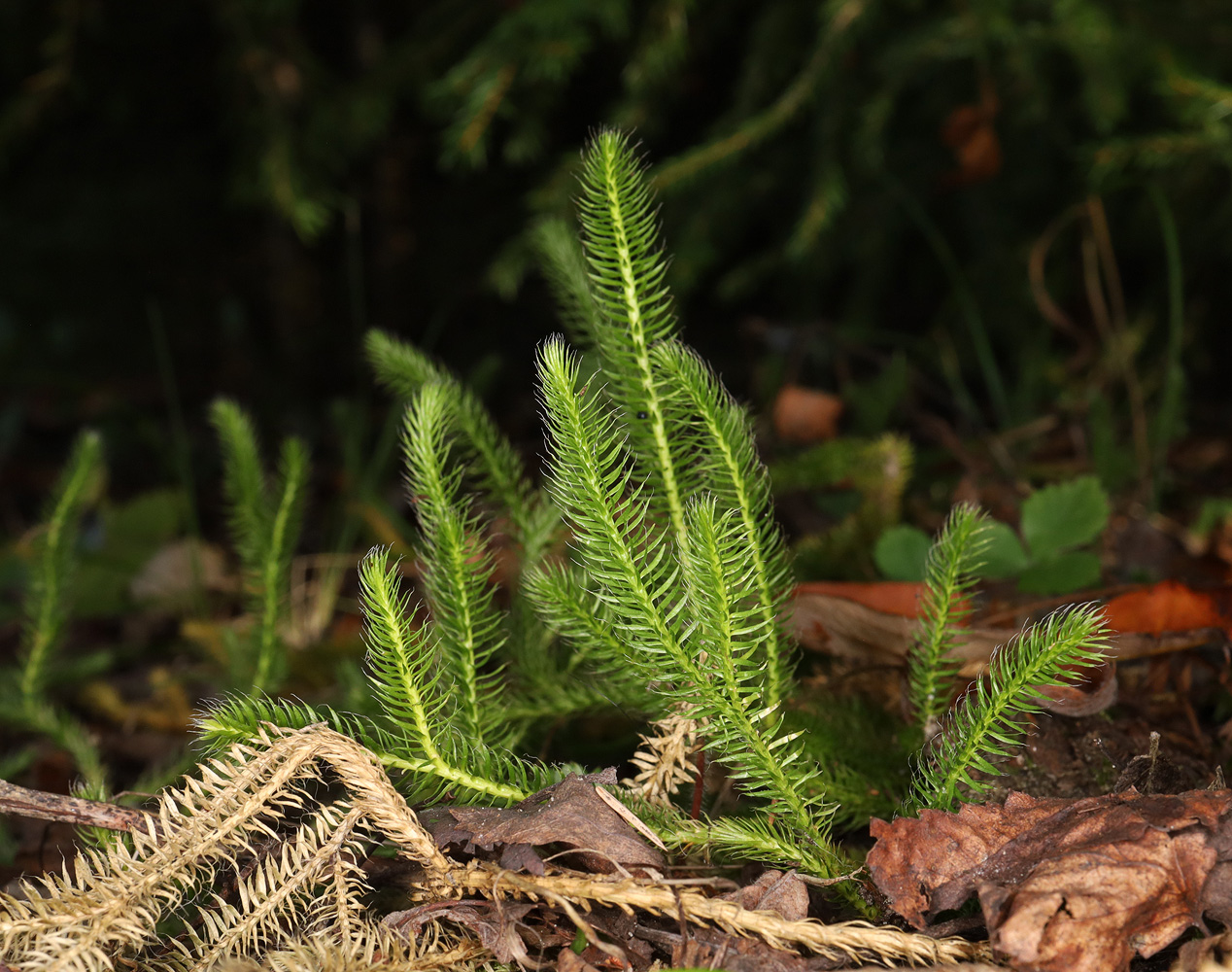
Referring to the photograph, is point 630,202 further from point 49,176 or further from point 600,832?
point 49,176

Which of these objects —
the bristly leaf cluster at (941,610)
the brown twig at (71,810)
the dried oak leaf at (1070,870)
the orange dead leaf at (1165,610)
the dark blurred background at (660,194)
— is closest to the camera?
the dried oak leaf at (1070,870)

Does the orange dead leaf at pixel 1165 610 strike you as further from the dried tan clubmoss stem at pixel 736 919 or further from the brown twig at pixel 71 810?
the brown twig at pixel 71 810

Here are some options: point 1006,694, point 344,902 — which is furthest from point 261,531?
point 1006,694

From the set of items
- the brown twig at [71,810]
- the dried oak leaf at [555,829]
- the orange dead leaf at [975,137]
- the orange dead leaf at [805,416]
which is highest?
the orange dead leaf at [975,137]

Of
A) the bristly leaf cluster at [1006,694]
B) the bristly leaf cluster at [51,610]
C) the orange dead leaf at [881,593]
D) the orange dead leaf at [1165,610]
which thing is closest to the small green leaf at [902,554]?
the orange dead leaf at [881,593]

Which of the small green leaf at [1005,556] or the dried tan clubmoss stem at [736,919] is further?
the small green leaf at [1005,556]

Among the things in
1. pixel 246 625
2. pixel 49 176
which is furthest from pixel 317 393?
pixel 246 625
